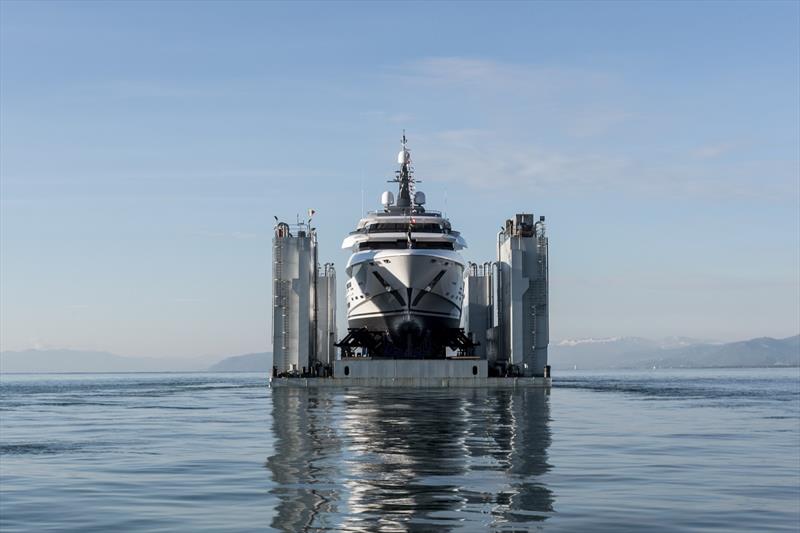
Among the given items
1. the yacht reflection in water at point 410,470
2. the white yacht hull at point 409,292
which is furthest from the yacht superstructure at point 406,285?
the yacht reflection in water at point 410,470

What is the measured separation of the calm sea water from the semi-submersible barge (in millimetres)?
33822

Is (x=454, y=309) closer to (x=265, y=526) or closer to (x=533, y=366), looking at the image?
(x=533, y=366)

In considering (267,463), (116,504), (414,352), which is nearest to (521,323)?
(414,352)

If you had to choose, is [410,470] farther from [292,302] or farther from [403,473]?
[292,302]

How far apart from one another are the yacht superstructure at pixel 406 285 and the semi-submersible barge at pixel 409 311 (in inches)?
3.5

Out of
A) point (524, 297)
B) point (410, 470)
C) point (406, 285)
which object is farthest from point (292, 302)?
point (410, 470)

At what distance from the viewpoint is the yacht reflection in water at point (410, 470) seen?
1641 centimetres

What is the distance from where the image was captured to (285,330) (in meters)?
82.4

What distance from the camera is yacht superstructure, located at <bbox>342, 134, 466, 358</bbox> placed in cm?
8181

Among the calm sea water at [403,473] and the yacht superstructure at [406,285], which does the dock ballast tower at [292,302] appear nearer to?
the yacht superstructure at [406,285]

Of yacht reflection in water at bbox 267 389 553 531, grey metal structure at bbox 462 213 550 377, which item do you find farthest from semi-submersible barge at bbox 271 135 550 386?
yacht reflection in water at bbox 267 389 553 531

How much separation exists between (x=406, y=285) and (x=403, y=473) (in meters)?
59.3

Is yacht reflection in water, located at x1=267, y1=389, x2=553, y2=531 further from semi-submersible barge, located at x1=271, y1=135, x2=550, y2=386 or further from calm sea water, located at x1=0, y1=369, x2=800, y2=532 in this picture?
semi-submersible barge, located at x1=271, y1=135, x2=550, y2=386

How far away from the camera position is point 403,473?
22.2 m
